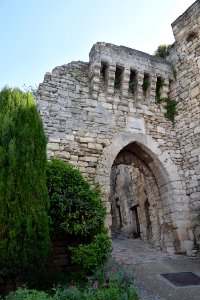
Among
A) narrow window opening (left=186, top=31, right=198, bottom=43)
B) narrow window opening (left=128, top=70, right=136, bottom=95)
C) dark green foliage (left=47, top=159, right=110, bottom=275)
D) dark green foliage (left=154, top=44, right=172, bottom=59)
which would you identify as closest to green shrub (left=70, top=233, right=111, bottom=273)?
dark green foliage (left=47, top=159, right=110, bottom=275)

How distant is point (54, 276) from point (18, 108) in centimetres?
268

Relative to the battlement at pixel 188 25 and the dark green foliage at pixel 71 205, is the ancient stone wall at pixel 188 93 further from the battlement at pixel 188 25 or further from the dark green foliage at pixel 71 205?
the dark green foliage at pixel 71 205

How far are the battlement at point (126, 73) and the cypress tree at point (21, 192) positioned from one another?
273cm

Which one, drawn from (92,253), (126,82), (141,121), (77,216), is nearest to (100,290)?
(92,253)

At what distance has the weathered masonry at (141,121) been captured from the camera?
6.36m

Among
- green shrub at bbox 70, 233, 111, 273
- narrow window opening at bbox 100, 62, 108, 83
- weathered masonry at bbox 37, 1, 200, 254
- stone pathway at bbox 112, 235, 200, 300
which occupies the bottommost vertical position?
stone pathway at bbox 112, 235, 200, 300

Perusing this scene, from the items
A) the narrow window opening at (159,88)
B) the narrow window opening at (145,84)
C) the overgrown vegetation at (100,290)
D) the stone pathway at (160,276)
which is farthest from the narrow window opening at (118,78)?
the overgrown vegetation at (100,290)

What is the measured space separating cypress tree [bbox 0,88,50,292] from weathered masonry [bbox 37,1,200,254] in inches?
59.9

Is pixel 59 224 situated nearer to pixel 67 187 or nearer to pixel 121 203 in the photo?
pixel 67 187

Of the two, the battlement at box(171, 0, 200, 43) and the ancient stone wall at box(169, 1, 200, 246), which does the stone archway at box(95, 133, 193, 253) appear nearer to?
the ancient stone wall at box(169, 1, 200, 246)

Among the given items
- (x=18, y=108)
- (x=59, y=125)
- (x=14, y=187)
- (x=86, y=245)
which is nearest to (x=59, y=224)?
(x=86, y=245)

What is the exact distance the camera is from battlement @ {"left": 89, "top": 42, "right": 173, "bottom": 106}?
23.2 feet

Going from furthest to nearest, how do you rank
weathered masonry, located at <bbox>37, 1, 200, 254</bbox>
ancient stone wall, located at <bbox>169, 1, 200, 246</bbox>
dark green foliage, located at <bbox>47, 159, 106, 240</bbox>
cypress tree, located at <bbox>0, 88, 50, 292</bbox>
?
ancient stone wall, located at <bbox>169, 1, 200, 246</bbox>
weathered masonry, located at <bbox>37, 1, 200, 254</bbox>
dark green foliage, located at <bbox>47, 159, 106, 240</bbox>
cypress tree, located at <bbox>0, 88, 50, 292</bbox>

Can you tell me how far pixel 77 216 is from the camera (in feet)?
15.3
